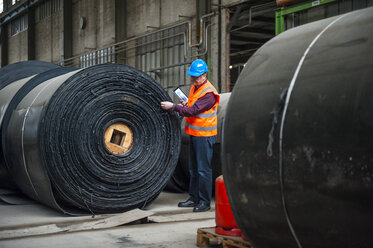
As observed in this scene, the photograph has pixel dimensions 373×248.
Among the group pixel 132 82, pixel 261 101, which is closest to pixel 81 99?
pixel 132 82

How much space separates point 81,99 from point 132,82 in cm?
58

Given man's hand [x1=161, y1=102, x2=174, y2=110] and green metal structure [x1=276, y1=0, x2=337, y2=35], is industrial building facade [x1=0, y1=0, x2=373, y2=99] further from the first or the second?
man's hand [x1=161, y1=102, x2=174, y2=110]

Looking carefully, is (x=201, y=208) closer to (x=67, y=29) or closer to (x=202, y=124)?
(x=202, y=124)

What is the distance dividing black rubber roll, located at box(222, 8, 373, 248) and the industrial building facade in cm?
530

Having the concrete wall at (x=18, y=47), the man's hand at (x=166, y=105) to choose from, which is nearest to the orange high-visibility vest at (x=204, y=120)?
the man's hand at (x=166, y=105)

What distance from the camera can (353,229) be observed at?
5.44 feet

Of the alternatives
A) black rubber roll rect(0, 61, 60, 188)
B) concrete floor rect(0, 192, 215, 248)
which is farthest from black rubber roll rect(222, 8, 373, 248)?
black rubber roll rect(0, 61, 60, 188)

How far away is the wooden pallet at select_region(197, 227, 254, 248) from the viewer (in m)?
3.16

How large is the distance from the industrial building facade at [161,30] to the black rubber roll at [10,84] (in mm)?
4125

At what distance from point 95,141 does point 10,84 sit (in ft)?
9.13

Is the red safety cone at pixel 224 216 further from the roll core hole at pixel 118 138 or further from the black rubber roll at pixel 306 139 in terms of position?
the roll core hole at pixel 118 138

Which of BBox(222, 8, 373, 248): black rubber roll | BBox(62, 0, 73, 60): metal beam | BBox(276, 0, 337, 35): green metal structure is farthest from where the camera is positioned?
BBox(62, 0, 73, 60): metal beam

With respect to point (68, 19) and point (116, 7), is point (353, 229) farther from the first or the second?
point (68, 19)

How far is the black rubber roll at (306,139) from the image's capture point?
5.37ft
